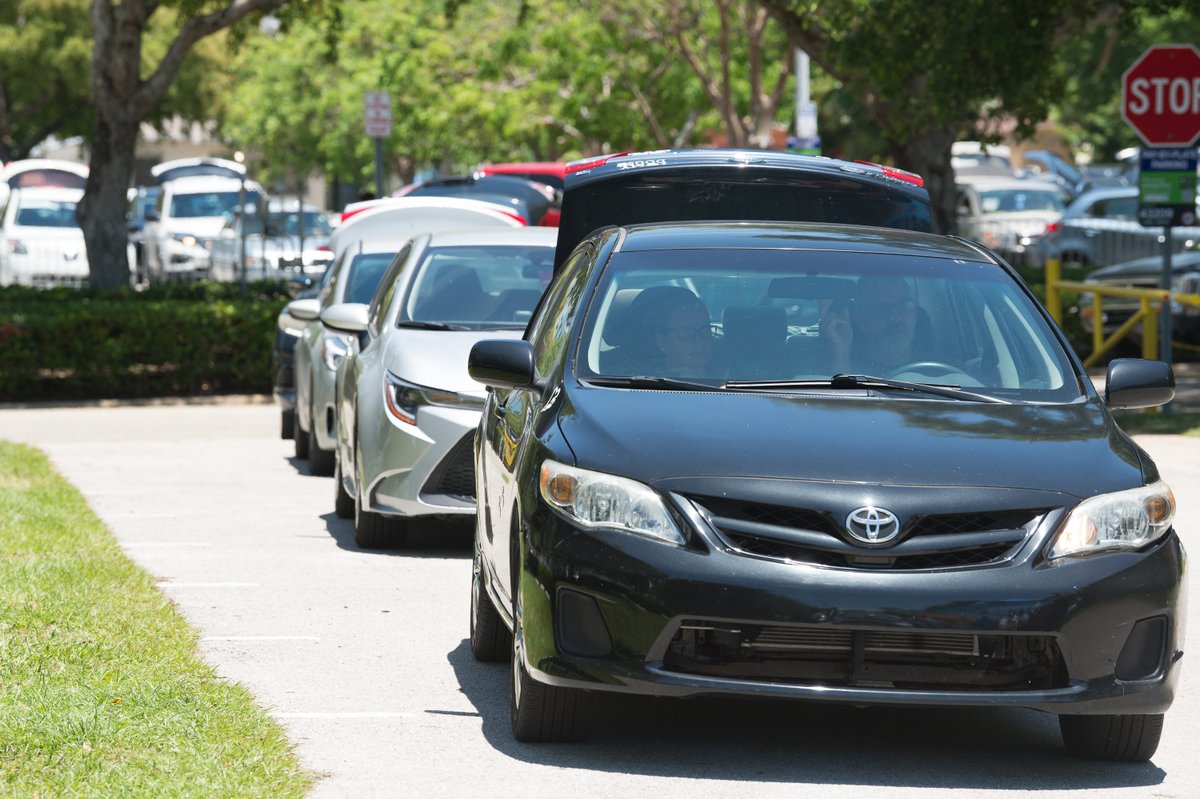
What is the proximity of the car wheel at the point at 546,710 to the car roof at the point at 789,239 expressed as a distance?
1623mm

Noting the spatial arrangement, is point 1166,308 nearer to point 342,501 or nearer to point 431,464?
point 342,501

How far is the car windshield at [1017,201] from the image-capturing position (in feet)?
104

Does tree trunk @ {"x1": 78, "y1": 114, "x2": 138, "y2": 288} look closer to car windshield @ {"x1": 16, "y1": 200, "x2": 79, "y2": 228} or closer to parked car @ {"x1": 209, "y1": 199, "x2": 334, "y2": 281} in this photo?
parked car @ {"x1": 209, "y1": 199, "x2": 334, "y2": 281}

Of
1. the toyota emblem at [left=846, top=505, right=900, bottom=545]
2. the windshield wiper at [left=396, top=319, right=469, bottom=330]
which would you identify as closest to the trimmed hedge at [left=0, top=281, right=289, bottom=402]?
the windshield wiper at [left=396, top=319, right=469, bottom=330]

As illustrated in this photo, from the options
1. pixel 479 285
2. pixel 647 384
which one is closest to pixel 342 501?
pixel 479 285

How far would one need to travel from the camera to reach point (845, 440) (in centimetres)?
593

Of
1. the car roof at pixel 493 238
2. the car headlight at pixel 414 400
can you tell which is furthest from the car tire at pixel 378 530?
the car roof at pixel 493 238

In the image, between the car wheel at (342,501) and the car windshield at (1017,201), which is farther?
the car windshield at (1017,201)

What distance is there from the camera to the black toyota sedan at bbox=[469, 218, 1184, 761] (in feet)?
18.4

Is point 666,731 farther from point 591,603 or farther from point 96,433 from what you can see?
point 96,433

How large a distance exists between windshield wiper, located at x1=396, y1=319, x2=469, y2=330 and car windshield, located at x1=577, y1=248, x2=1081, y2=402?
12.7ft

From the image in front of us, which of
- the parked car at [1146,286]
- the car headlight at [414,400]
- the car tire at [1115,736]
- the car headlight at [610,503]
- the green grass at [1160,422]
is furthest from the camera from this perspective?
the parked car at [1146,286]

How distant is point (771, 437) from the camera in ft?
19.4

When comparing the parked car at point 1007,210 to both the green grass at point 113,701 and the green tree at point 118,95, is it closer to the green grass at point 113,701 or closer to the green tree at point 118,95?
the green tree at point 118,95
